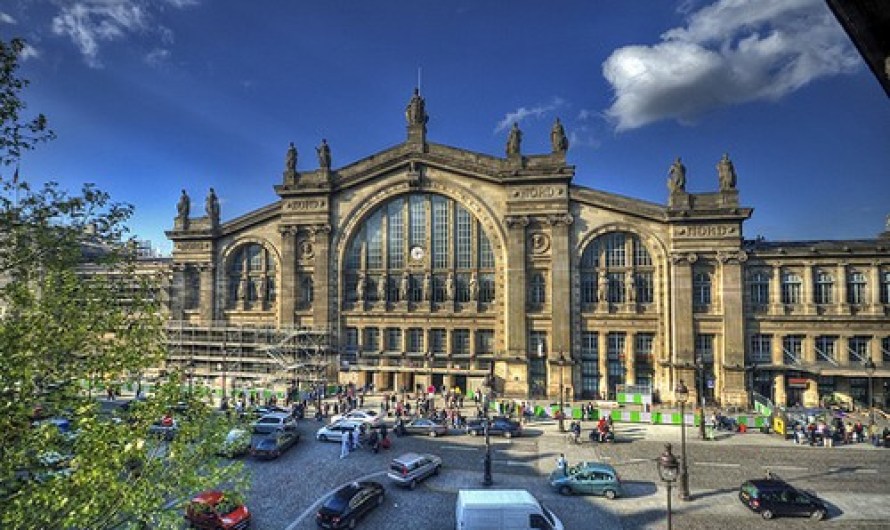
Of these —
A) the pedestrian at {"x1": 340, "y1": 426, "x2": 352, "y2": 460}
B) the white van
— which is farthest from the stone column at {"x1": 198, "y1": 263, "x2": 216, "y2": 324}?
the white van

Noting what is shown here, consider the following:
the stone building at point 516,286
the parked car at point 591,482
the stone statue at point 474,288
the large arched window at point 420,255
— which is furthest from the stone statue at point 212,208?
the parked car at point 591,482

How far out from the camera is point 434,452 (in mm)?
28766

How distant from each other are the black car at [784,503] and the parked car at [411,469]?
1490 cm

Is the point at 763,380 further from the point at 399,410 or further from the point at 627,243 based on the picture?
the point at 399,410

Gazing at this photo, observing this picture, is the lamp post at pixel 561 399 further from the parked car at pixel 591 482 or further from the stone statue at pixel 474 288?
the parked car at pixel 591 482

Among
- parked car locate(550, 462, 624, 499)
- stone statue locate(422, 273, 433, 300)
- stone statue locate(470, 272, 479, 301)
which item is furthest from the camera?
stone statue locate(422, 273, 433, 300)

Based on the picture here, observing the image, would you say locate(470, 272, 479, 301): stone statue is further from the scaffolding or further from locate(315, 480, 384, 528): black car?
locate(315, 480, 384, 528): black car

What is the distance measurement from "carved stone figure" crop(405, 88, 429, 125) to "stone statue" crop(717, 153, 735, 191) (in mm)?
27995

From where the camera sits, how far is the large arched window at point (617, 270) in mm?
42000

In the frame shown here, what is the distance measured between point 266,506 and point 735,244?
131 feet

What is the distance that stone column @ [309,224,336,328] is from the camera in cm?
4688

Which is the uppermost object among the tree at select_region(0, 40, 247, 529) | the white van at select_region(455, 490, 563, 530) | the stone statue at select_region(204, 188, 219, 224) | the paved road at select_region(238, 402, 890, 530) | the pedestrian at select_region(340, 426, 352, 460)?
the stone statue at select_region(204, 188, 219, 224)

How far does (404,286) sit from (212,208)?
23.7 m

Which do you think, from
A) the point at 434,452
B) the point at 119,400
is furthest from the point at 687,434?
the point at 119,400
